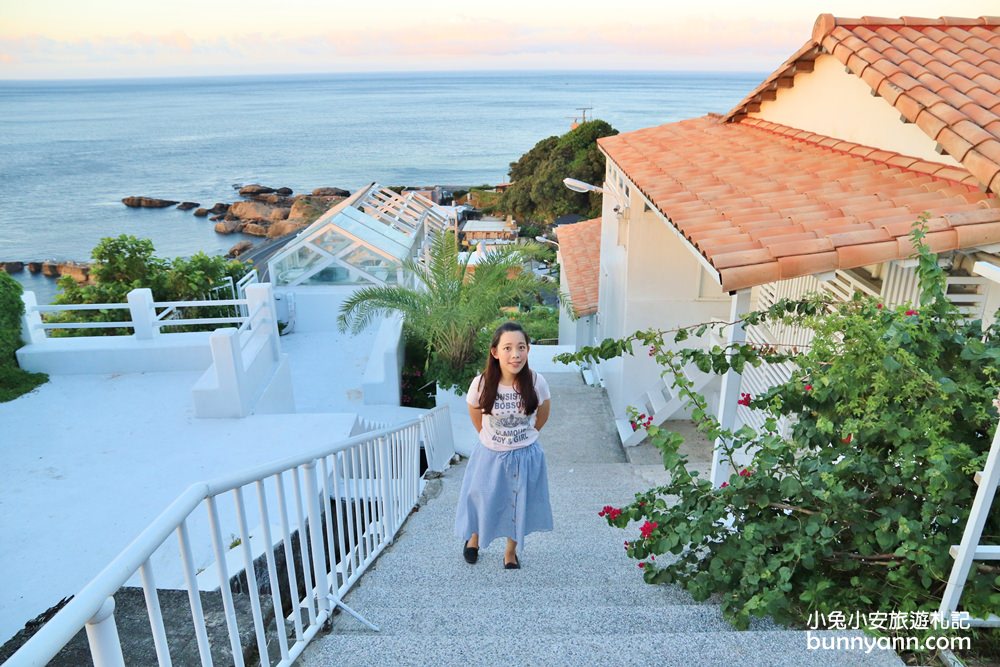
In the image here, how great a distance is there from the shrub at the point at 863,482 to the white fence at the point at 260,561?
1.64m

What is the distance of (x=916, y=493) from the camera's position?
2.58 m

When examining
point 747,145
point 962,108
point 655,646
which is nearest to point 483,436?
point 655,646

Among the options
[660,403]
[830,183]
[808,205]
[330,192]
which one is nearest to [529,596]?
[808,205]

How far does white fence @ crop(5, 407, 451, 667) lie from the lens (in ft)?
4.64

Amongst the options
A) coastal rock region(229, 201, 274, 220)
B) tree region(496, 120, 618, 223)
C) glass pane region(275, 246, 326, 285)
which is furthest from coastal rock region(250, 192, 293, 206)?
glass pane region(275, 246, 326, 285)

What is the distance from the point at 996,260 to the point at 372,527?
13.7ft

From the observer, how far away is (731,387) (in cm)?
428

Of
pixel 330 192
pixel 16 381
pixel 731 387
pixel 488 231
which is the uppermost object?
pixel 731 387

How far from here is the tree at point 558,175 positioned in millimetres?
32969

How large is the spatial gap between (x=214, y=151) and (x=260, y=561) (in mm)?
106634

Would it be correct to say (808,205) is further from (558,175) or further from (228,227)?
(228,227)

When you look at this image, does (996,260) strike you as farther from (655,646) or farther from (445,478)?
(445,478)

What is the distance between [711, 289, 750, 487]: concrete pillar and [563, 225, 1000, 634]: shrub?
0.79 meters

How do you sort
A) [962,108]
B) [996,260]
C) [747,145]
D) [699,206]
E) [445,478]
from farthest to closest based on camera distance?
[747,145]
[445,478]
[699,206]
[962,108]
[996,260]
